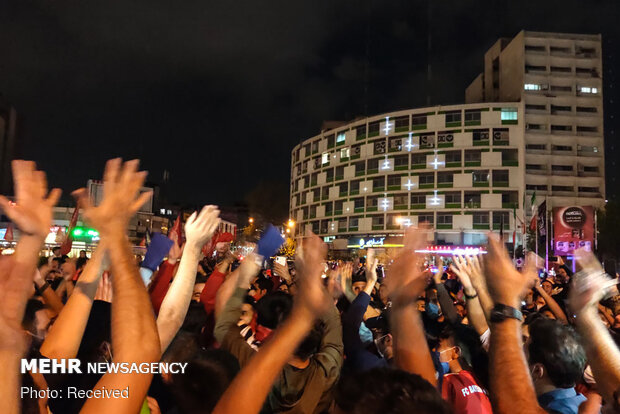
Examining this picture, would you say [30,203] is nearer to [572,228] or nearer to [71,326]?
[71,326]

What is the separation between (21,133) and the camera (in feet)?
275

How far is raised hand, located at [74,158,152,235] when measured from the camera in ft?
5.67

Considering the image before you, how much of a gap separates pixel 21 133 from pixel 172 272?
94861mm

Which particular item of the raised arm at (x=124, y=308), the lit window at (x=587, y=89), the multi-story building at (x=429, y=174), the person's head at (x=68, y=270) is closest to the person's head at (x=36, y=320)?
the raised arm at (x=124, y=308)

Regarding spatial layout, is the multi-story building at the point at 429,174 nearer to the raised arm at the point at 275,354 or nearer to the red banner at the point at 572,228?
the red banner at the point at 572,228

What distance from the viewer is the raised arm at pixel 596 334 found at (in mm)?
2336

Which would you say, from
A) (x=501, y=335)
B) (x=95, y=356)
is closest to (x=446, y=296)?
(x=501, y=335)

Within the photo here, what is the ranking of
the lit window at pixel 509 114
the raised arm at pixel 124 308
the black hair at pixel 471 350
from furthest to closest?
the lit window at pixel 509 114, the black hair at pixel 471 350, the raised arm at pixel 124 308

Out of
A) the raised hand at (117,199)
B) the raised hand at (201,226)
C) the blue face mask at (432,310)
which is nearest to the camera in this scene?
the raised hand at (117,199)

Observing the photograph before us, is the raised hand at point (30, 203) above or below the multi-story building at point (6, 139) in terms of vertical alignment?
below

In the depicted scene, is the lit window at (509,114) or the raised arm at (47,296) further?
the lit window at (509,114)

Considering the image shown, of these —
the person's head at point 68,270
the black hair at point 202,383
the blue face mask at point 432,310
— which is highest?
the person's head at point 68,270

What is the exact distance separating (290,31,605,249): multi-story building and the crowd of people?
187 ft

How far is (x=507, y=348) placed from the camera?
2.07m
